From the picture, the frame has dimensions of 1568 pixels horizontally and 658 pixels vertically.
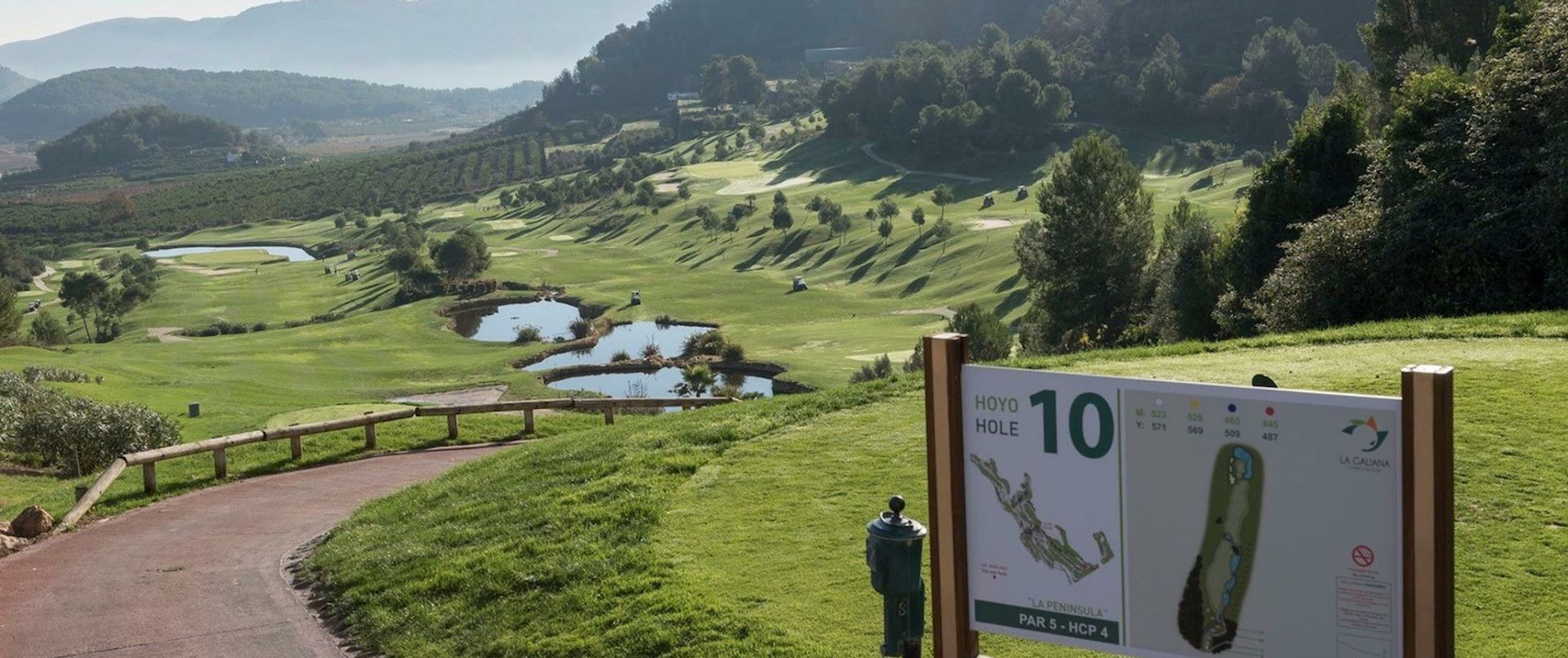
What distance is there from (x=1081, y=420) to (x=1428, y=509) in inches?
64.5

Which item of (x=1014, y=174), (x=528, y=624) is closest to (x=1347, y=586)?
(x=528, y=624)

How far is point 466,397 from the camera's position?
54125 millimetres

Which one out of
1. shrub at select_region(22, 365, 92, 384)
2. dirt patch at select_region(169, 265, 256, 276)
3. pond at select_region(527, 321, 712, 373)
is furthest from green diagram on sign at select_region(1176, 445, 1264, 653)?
dirt patch at select_region(169, 265, 256, 276)

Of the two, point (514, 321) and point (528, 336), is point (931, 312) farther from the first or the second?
point (514, 321)

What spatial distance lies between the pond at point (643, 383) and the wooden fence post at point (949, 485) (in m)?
52.0

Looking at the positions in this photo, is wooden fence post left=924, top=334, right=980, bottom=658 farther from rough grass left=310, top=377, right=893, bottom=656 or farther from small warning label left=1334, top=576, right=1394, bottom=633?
rough grass left=310, top=377, right=893, bottom=656

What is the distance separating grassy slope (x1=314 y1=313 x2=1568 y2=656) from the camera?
10070 mm

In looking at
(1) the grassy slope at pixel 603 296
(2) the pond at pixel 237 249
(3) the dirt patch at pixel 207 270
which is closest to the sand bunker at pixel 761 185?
(1) the grassy slope at pixel 603 296

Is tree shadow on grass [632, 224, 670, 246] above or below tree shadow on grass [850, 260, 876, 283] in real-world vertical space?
above

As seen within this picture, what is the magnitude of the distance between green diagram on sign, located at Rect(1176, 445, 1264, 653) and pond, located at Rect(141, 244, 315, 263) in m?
152

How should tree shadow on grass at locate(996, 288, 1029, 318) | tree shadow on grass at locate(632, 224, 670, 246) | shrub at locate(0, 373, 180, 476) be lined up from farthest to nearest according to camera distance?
1. tree shadow on grass at locate(632, 224, 670, 246)
2. tree shadow on grass at locate(996, 288, 1029, 318)
3. shrub at locate(0, 373, 180, 476)

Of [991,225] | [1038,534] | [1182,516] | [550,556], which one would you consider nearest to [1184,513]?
[1182,516]

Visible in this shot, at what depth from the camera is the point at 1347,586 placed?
21.1 ft

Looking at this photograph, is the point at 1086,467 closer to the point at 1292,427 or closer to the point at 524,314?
the point at 1292,427
